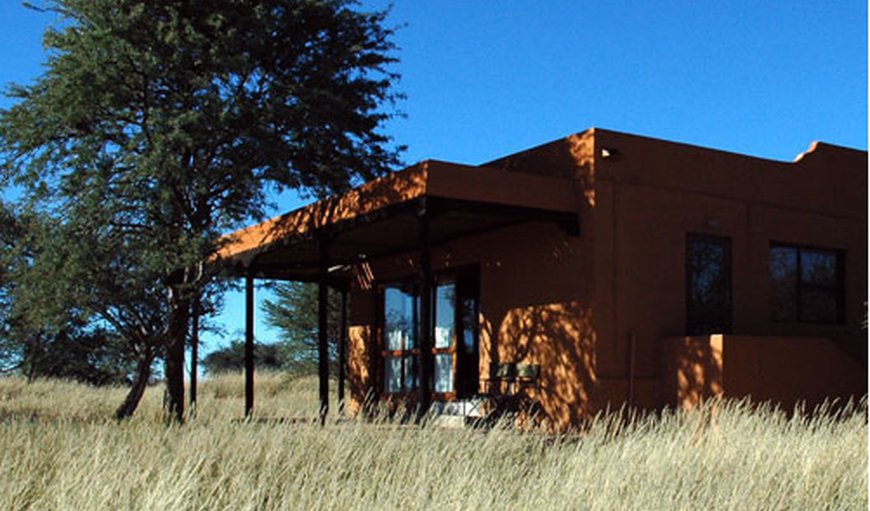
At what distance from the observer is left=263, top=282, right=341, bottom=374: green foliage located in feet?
101

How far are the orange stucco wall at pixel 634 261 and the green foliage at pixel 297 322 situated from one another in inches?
571

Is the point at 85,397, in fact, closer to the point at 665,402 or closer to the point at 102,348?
the point at 102,348

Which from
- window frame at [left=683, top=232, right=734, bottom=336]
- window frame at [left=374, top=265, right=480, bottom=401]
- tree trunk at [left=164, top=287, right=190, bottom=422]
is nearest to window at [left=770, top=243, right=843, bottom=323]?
window frame at [left=683, top=232, right=734, bottom=336]

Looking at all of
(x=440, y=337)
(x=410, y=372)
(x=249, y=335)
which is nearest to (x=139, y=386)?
(x=249, y=335)

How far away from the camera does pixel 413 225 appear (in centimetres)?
1531

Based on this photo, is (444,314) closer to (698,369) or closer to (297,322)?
(698,369)

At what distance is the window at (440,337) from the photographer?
1678cm

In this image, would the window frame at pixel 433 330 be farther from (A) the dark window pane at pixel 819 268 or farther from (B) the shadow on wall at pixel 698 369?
(A) the dark window pane at pixel 819 268

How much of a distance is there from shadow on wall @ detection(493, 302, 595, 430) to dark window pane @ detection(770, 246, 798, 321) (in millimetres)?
3472

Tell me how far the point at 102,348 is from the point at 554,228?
2109 centimetres

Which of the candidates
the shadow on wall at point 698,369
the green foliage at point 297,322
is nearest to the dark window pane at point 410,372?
the shadow on wall at point 698,369

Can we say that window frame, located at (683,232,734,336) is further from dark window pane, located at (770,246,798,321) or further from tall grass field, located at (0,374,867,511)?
tall grass field, located at (0,374,867,511)

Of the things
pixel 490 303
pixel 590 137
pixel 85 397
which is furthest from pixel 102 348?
pixel 590 137

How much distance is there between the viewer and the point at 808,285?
16375mm
